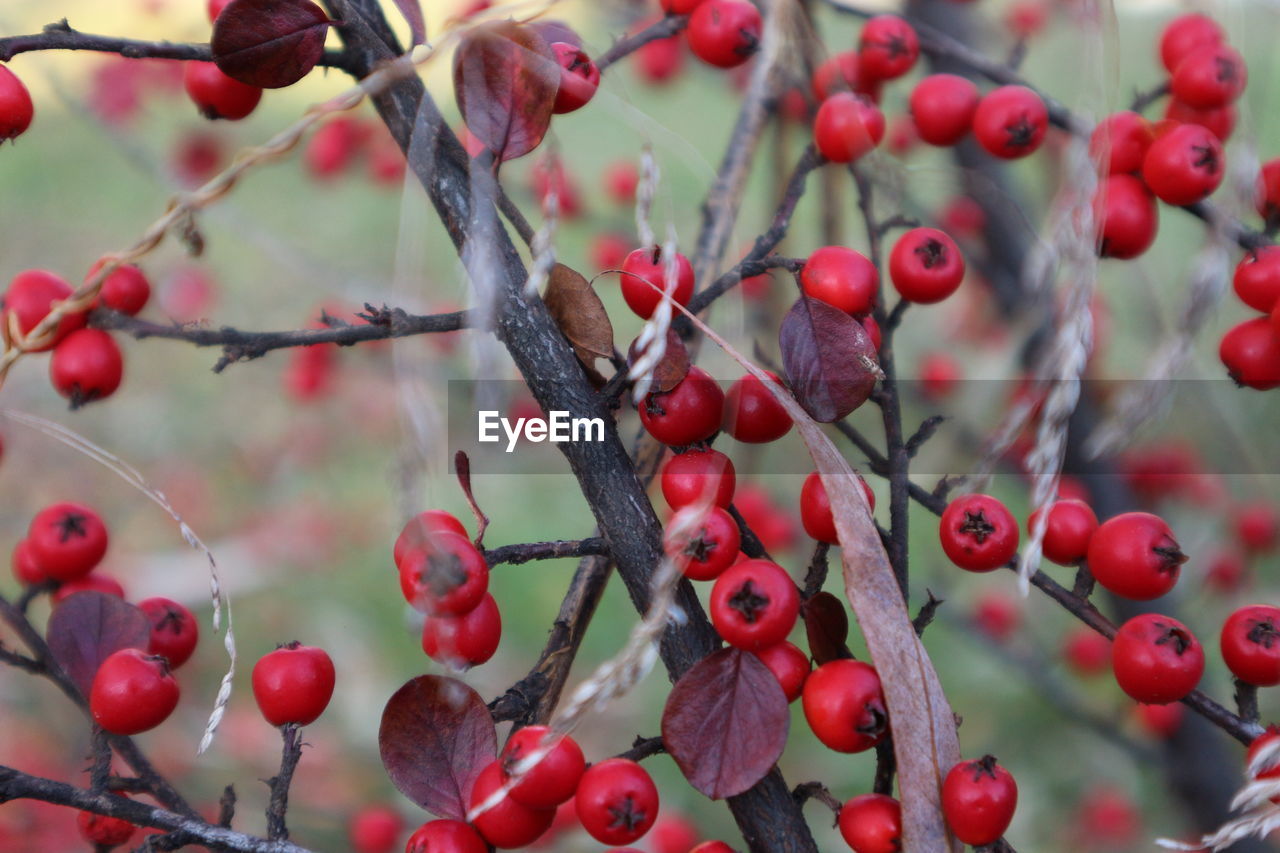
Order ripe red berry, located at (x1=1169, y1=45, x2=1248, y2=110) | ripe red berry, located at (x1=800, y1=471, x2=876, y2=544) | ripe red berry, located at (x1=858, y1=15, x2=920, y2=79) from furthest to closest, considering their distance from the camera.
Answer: ripe red berry, located at (x1=858, y1=15, x2=920, y2=79)
ripe red berry, located at (x1=1169, y1=45, x2=1248, y2=110)
ripe red berry, located at (x1=800, y1=471, x2=876, y2=544)

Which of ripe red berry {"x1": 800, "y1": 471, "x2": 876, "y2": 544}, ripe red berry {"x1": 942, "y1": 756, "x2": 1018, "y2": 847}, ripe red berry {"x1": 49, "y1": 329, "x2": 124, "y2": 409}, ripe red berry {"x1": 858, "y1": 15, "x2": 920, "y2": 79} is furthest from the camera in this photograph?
ripe red berry {"x1": 858, "y1": 15, "x2": 920, "y2": 79}

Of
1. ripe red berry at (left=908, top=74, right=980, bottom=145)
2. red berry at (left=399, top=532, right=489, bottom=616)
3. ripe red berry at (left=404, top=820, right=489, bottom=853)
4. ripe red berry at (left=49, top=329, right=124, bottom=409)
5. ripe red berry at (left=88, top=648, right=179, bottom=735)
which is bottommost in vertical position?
ripe red berry at (left=404, top=820, right=489, bottom=853)

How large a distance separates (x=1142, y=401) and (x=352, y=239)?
11.8 ft

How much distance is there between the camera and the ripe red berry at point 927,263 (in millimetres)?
813

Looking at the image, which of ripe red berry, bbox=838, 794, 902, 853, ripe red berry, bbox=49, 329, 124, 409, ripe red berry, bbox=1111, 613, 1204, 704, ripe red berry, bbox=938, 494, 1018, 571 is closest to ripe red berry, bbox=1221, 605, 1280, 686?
ripe red berry, bbox=1111, 613, 1204, 704

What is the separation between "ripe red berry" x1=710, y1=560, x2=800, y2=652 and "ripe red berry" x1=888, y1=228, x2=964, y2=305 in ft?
1.01

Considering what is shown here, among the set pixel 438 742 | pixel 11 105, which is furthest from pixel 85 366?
pixel 438 742

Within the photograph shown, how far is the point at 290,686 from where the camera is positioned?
0.71m

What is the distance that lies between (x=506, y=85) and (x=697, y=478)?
0.96ft

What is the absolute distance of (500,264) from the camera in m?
0.69

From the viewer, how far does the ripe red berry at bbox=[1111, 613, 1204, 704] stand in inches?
26.8

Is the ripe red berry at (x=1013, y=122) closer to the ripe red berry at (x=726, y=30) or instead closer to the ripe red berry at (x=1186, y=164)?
the ripe red berry at (x=1186, y=164)

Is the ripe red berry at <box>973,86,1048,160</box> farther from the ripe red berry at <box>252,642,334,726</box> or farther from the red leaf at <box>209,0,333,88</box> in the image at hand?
the ripe red berry at <box>252,642,334,726</box>

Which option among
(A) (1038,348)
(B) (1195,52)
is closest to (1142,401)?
(B) (1195,52)
